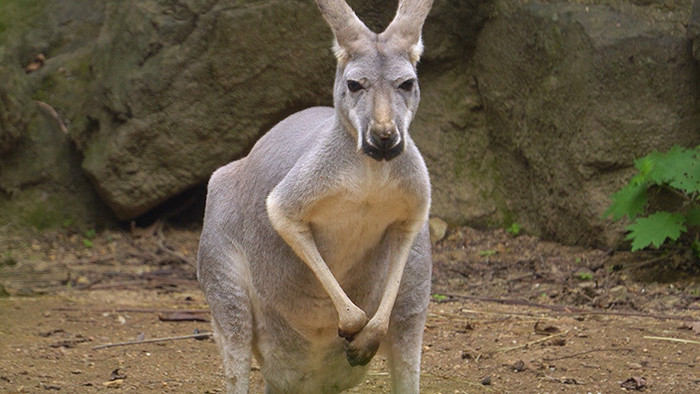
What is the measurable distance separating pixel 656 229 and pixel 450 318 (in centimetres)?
163

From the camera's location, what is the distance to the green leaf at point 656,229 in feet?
21.6

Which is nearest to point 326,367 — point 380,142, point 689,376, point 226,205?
point 226,205

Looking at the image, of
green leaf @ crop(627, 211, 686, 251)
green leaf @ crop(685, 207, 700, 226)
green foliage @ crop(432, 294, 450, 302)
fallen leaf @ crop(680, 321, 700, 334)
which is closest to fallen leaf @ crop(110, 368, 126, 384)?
green foliage @ crop(432, 294, 450, 302)

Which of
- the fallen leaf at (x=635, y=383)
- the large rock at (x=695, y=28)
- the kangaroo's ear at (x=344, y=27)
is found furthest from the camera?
the large rock at (x=695, y=28)

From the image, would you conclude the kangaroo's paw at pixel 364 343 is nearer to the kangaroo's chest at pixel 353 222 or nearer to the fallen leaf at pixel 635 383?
the kangaroo's chest at pixel 353 222

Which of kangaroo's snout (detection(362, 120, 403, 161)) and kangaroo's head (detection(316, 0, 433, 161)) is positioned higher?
kangaroo's head (detection(316, 0, 433, 161))

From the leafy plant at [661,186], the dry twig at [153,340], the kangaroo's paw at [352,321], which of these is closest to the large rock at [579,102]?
the leafy plant at [661,186]

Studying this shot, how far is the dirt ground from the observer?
5148 mm

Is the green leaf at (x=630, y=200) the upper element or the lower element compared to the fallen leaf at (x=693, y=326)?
upper

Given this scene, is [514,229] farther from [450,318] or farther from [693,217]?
[450,318]

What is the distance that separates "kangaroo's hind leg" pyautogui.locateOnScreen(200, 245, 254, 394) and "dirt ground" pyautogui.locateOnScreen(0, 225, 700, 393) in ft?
2.80

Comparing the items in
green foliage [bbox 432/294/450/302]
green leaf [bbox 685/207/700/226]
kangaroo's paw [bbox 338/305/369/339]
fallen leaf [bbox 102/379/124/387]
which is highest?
green leaf [bbox 685/207/700/226]

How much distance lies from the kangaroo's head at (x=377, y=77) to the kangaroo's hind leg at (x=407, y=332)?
825 mm

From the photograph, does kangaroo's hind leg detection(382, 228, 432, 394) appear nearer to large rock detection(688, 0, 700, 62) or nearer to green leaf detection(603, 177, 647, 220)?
green leaf detection(603, 177, 647, 220)
